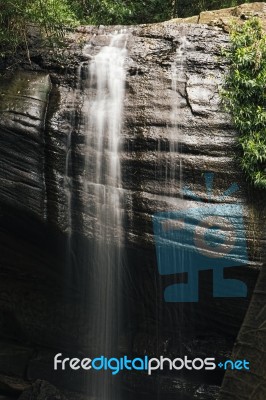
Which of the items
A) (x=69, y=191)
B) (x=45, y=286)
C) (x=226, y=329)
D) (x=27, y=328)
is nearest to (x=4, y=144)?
(x=69, y=191)

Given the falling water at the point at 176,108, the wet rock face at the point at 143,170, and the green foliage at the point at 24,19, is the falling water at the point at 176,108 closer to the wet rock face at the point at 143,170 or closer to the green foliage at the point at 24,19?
the wet rock face at the point at 143,170

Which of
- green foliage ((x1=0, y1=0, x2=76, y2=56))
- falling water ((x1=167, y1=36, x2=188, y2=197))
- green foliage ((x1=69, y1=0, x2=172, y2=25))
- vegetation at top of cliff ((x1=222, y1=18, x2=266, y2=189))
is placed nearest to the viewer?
vegetation at top of cliff ((x1=222, y1=18, x2=266, y2=189))

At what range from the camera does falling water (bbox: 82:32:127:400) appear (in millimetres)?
6133

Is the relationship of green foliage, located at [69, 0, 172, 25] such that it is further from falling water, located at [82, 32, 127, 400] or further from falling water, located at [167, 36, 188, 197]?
falling water, located at [167, 36, 188, 197]

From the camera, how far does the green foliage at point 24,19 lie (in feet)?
22.8

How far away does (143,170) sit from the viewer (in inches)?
242

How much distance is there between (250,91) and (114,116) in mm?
1766

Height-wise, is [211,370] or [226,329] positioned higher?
[226,329]

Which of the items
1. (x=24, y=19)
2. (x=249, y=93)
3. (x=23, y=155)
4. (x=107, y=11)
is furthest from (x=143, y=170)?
(x=107, y=11)

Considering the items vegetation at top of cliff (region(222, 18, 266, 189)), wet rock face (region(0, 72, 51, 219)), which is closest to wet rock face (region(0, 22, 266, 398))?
wet rock face (region(0, 72, 51, 219))

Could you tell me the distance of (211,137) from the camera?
613cm

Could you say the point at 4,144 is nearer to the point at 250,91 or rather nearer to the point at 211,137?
the point at 211,137

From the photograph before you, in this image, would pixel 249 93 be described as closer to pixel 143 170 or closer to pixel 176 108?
pixel 176 108

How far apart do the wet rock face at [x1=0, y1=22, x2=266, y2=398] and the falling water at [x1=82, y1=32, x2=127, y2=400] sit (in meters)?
0.10
